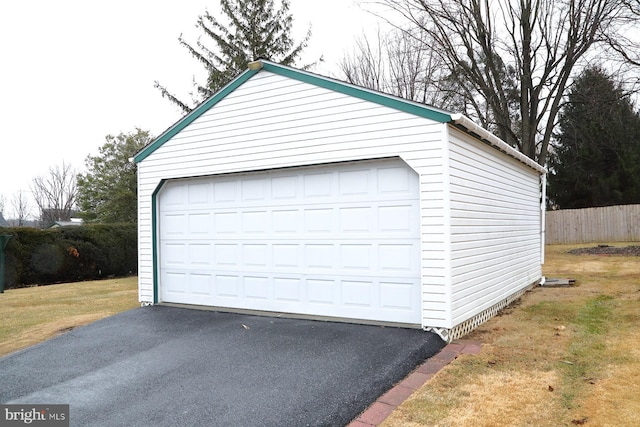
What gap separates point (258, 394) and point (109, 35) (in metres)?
13.4

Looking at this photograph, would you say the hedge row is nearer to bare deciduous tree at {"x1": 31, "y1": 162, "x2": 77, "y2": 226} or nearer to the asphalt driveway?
the asphalt driveway

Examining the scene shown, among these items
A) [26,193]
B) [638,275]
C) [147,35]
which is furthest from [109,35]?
[26,193]

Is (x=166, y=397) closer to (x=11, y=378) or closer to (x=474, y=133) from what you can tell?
(x=11, y=378)

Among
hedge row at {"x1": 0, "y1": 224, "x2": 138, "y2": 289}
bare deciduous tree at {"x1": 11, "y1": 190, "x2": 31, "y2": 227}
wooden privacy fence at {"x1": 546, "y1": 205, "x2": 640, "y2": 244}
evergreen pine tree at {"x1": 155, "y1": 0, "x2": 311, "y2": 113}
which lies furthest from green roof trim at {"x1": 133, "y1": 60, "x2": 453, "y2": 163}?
bare deciduous tree at {"x1": 11, "y1": 190, "x2": 31, "y2": 227}

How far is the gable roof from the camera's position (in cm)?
534

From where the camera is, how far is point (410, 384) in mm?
4012

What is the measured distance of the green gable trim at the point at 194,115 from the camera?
687 centimetres

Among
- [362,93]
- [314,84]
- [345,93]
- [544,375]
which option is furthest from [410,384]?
[314,84]

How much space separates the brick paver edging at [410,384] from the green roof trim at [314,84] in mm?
2631

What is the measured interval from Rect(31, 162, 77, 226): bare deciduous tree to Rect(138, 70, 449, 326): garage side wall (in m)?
36.8

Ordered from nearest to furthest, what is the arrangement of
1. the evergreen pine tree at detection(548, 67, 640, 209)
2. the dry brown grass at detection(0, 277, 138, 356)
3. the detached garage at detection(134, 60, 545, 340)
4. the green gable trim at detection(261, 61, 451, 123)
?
the green gable trim at detection(261, 61, 451, 123) → the detached garage at detection(134, 60, 545, 340) → the dry brown grass at detection(0, 277, 138, 356) → the evergreen pine tree at detection(548, 67, 640, 209)

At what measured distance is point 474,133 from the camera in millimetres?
6102

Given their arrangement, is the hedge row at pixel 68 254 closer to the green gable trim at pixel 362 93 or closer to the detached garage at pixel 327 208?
the detached garage at pixel 327 208

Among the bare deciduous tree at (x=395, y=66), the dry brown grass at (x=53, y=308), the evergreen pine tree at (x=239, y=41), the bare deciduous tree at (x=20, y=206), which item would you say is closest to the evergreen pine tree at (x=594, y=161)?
the bare deciduous tree at (x=395, y=66)
